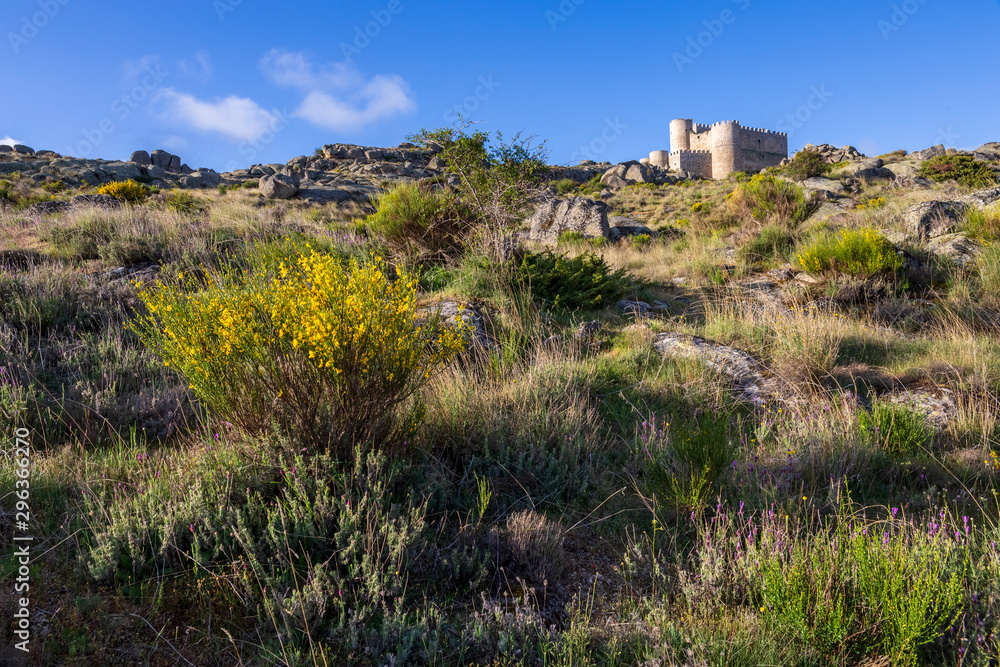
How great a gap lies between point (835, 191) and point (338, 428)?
2145cm

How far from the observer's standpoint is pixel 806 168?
23.9 m

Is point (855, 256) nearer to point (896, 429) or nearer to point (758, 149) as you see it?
point (896, 429)

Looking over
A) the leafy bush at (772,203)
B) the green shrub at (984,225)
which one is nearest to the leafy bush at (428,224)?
the leafy bush at (772,203)

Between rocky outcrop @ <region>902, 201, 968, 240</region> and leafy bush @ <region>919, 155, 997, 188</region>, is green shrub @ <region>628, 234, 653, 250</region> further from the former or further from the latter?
leafy bush @ <region>919, 155, 997, 188</region>

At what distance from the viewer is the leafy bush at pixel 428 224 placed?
8234 mm

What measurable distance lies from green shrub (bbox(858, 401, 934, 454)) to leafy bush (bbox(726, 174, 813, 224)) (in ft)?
28.7

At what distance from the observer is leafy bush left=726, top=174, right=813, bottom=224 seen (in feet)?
37.3

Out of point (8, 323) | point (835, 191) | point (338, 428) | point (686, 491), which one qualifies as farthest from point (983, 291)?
point (835, 191)

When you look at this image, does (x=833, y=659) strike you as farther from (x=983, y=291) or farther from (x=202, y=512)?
(x=983, y=291)

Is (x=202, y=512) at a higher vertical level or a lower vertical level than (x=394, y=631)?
higher

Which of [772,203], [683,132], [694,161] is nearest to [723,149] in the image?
[694,161]

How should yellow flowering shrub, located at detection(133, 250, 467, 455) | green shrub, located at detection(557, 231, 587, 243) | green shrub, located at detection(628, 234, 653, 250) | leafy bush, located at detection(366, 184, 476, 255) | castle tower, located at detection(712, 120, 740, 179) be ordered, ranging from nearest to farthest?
yellow flowering shrub, located at detection(133, 250, 467, 455) < leafy bush, located at detection(366, 184, 476, 255) < green shrub, located at detection(557, 231, 587, 243) < green shrub, located at detection(628, 234, 653, 250) < castle tower, located at detection(712, 120, 740, 179)

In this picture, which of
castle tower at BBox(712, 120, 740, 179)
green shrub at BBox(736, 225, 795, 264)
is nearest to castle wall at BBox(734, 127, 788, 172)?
castle tower at BBox(712, 120, 740, 179)

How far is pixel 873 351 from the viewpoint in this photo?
5.18m
